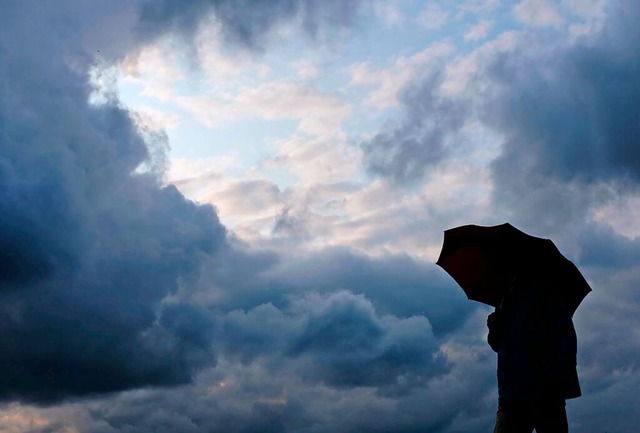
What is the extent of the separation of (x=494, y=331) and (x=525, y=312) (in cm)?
43

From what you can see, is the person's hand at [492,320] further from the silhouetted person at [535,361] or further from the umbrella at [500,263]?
the umbrella at [500,263]

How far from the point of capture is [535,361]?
7668mm

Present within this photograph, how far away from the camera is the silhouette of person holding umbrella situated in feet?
24.9

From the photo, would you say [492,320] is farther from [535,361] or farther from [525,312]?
[535,361]

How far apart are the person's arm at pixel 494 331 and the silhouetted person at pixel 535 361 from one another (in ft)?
0.04

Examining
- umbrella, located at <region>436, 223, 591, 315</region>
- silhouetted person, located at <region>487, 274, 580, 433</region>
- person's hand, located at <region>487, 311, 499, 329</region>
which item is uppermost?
umbrella, located at <region>436, 223, 591, 315</region>

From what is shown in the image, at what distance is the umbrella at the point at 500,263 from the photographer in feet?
26.6

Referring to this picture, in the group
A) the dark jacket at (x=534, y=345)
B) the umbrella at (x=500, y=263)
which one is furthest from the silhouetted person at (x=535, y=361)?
the umbrella at (x=500, y=263)

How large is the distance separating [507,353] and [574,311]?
961 millimetres

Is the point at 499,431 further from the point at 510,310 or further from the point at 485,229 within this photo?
the point at 485,229

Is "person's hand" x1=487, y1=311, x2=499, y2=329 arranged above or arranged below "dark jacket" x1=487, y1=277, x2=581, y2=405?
above

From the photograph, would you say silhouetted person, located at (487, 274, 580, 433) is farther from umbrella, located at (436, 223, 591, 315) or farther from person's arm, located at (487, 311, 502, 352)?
umbrella, located at (436, 223, 591, 315)

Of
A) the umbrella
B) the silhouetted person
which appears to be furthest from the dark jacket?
the umbrella

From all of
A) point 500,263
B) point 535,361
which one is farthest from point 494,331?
point 500,263
